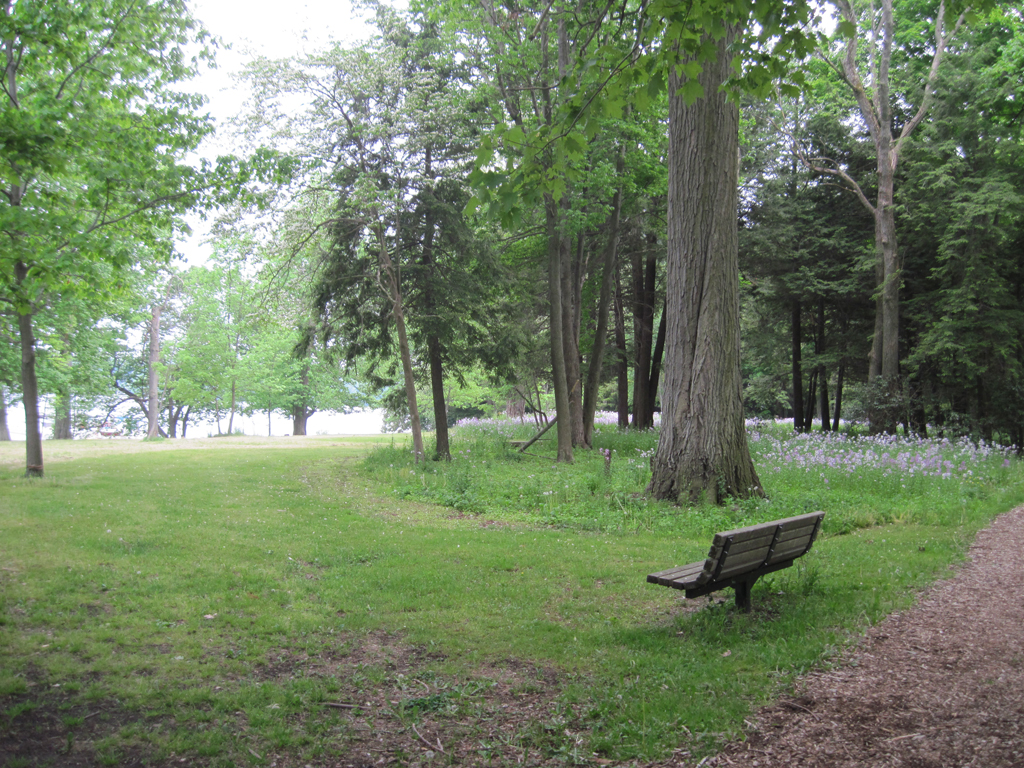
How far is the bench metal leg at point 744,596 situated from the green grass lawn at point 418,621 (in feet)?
0.31

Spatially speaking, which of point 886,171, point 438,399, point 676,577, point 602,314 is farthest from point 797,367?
point 676,577

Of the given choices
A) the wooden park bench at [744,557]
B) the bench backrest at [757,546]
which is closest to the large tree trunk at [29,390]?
the wooden park bench at [744,557]

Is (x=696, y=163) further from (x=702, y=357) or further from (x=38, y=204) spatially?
(x=38, y=204)

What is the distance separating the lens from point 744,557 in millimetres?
4879

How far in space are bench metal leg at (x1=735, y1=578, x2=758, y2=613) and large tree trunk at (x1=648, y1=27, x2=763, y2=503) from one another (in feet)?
12.9

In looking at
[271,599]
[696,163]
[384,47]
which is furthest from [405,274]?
[271,599]

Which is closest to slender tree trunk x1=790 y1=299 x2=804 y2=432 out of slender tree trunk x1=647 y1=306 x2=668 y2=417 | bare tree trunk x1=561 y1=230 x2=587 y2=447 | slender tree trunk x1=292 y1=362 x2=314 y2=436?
slender tree trunk x1=647 y1=306 x2=668 y2=417

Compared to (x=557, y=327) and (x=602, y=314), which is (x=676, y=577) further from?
(x=602, y=314)

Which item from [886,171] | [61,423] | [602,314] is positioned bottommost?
[61,423]

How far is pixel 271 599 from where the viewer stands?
6.04 meters

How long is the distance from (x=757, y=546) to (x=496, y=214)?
7.76 metres

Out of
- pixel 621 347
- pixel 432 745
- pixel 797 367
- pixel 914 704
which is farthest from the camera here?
pixel 621 347

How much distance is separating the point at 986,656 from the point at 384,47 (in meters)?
16.0

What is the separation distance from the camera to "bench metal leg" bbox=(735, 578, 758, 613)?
5.27 meters
